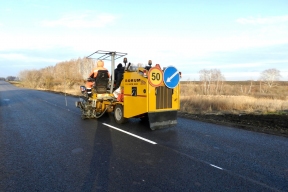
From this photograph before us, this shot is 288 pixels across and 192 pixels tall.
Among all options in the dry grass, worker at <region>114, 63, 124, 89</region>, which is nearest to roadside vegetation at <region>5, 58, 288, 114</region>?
the dry grass

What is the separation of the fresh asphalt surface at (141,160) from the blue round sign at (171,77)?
4.65 feet

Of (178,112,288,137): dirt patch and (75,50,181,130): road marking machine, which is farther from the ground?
(75,50,181,130): road marking machine

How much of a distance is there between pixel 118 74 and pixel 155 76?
2207 millimetres

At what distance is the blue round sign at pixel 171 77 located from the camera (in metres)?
7.05

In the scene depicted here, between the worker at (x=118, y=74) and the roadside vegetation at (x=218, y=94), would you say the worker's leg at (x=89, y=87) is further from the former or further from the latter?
the roadside vegetation at (x=218, y=94)

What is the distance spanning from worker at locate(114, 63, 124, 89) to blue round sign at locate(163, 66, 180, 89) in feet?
6.91

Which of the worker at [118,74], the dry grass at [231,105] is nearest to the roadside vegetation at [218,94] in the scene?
the dry grass at [231,105]

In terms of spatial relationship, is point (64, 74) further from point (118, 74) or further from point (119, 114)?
point (119, 114)

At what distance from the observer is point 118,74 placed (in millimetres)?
8641

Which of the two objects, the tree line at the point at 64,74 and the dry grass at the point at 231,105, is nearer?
the dry grass at the point at 231,105

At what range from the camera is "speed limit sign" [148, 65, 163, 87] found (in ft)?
22.1

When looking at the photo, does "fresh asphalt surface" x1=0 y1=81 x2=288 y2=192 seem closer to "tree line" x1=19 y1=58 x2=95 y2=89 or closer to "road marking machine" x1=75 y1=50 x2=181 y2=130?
"road marking machine" x1=75 y1=50 x2=181 y2=130

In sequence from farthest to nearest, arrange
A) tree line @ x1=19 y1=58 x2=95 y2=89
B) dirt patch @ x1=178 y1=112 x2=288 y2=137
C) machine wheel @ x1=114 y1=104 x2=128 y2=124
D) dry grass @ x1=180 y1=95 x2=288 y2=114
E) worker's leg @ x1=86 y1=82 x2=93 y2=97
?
tree line @ x1=19 y1=58 x2=95 y2=89 → dry grass @ x1=180 y1=95 x2=288 y2=114 → worker's leg @ x1=86 y1=82 x2=93 y2=97 → machine wheel @ x1=114 y1=104 x2=128 y2=124 → dirt patch @ x1=178 y1=112 x2=288 y2=137

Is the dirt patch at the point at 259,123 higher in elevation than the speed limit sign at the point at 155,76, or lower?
lower
